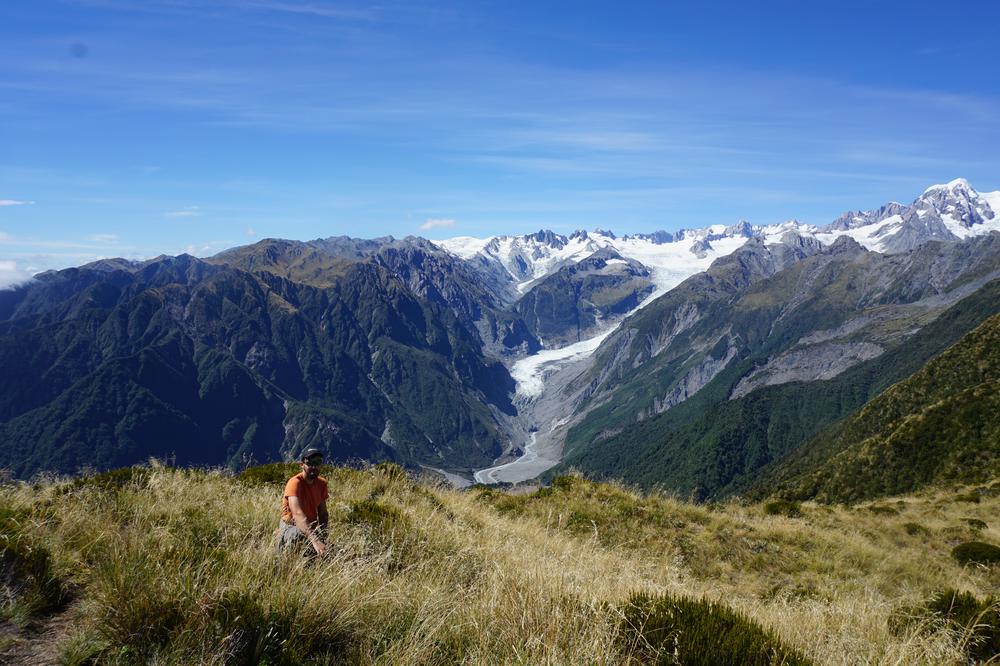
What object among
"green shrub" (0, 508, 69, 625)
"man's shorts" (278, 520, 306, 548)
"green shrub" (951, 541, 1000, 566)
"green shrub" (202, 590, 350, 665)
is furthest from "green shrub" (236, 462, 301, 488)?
"green shrub" (951, 541, 1000, 566)

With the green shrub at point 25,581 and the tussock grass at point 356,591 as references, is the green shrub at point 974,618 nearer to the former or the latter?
the tussock grass at point 356,591

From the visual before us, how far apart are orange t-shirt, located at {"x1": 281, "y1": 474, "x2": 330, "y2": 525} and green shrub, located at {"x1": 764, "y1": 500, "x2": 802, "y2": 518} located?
20.2 m

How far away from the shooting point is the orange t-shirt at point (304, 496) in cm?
884

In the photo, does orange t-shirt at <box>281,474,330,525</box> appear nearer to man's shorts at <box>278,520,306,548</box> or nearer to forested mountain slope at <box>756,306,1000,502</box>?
man's shorts at <box>278,520,306,548</box>

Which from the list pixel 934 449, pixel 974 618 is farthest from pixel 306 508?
pixel 934 449

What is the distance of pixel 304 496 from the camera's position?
8.95 meters

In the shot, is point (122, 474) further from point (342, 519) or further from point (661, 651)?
point (661, 651)

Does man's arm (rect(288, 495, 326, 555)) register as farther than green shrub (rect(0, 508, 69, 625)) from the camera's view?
Yes

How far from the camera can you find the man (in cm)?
831

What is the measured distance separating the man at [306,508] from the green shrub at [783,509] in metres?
20.1

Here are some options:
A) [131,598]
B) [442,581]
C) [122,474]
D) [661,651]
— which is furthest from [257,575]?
[122,474]

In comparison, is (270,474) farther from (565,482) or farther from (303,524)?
(565,482)

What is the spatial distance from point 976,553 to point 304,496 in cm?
2164

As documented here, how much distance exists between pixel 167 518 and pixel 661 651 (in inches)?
310
